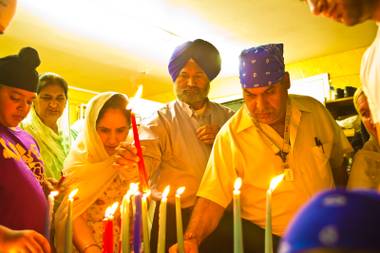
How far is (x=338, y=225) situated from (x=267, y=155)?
128 centimetres

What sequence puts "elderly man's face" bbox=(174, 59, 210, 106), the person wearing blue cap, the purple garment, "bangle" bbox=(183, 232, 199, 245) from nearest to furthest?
the person wearing blue cap, the purple garment, "bangle" bbox=(183, 232, 199, 245), "elderly man's face" bbox=(174, 59, 210, 106)

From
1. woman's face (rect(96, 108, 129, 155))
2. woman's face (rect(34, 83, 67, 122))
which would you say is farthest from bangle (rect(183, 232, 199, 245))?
woman's face (rect(34, 83, 67, 122))

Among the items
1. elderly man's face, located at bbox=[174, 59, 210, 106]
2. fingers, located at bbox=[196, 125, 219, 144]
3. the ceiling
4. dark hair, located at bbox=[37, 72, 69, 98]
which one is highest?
the ceiling

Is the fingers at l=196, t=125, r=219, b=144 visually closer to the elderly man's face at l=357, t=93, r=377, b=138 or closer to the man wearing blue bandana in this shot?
the man wearing blue bandana

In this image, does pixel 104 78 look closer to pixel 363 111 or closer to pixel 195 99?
pixel 195 99

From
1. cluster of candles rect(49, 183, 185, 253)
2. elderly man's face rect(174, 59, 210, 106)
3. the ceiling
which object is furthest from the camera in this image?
the ceiling

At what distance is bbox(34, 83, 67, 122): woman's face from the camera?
2.46m

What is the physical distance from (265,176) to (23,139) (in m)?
1.05

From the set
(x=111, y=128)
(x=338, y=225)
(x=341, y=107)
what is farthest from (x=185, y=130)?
(x=341, y=107)

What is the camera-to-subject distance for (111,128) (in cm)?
188

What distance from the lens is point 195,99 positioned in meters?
1.99

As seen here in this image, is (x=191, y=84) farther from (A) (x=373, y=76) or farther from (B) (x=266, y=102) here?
(A) (x=373, y=76)

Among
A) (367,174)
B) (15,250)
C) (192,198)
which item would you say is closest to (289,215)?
(367,174)

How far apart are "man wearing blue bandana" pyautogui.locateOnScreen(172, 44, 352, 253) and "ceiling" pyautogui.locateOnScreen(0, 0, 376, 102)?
1935 mm
